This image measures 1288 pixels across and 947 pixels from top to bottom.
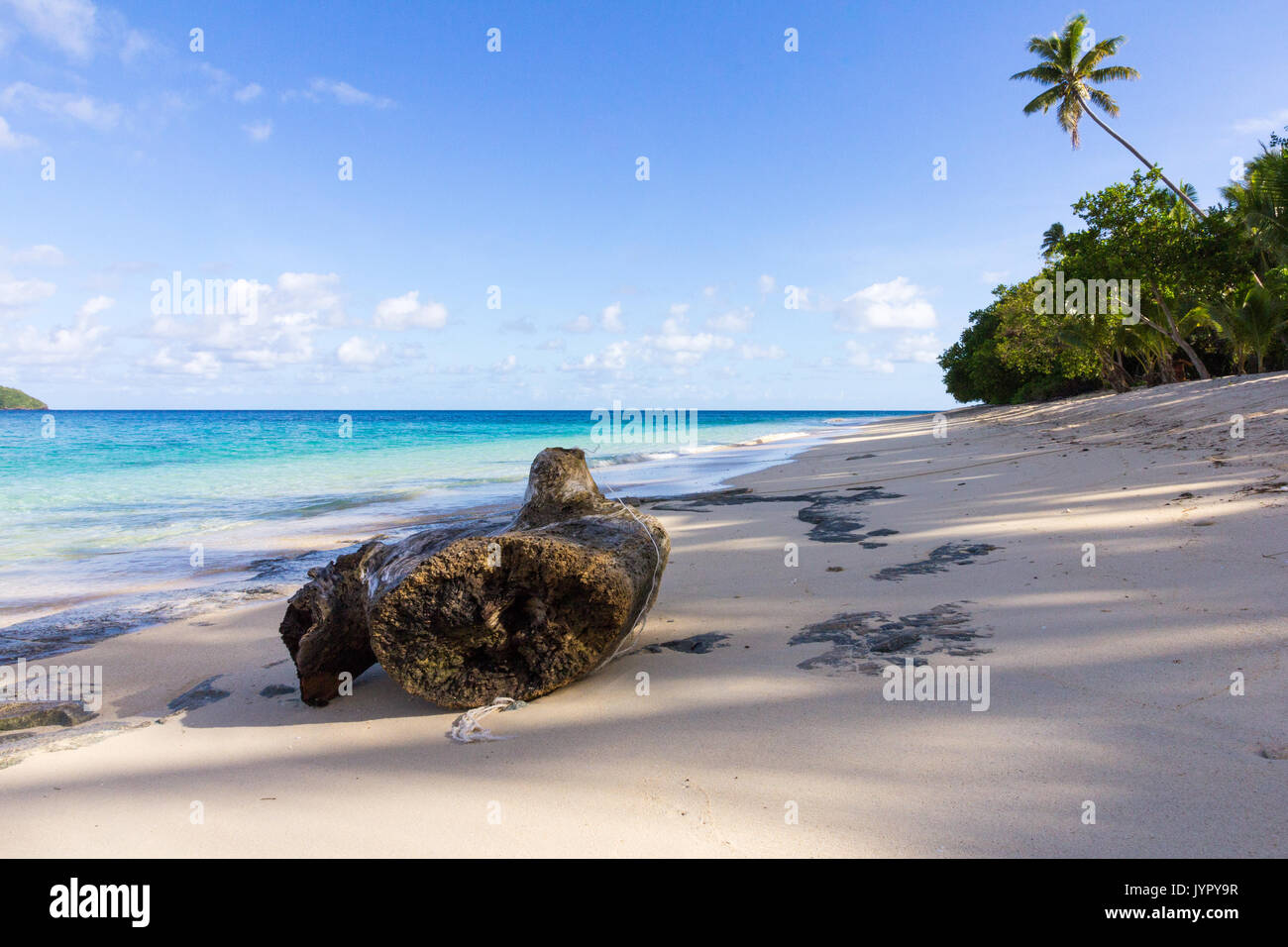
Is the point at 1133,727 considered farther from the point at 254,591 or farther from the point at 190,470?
the point at 190,470

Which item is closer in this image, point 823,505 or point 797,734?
point 797,734

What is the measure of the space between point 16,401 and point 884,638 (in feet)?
481

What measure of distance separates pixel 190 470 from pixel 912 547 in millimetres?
25097

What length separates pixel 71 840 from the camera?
8.67ft

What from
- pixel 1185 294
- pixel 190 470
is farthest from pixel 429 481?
pixel 1185 294

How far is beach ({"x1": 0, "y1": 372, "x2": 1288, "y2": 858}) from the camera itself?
2393mm

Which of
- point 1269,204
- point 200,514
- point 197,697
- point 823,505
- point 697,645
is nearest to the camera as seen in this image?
point 197,697

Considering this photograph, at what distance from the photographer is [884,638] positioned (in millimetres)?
4086

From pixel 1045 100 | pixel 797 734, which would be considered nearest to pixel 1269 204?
pixel 1045 100

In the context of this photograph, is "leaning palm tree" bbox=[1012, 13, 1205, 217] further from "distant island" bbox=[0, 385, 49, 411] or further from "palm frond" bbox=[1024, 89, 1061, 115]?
"distant island" bbox=[0, 385, 49, 411]

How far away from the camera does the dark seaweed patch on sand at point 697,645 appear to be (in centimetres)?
432

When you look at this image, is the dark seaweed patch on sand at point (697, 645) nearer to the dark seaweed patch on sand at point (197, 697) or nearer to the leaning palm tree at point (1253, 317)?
the dark seaweed patch on sand at point (197, 697)

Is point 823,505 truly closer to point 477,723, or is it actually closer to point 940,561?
point 940,561

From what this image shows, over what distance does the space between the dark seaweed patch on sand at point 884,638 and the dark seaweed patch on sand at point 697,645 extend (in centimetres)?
47
